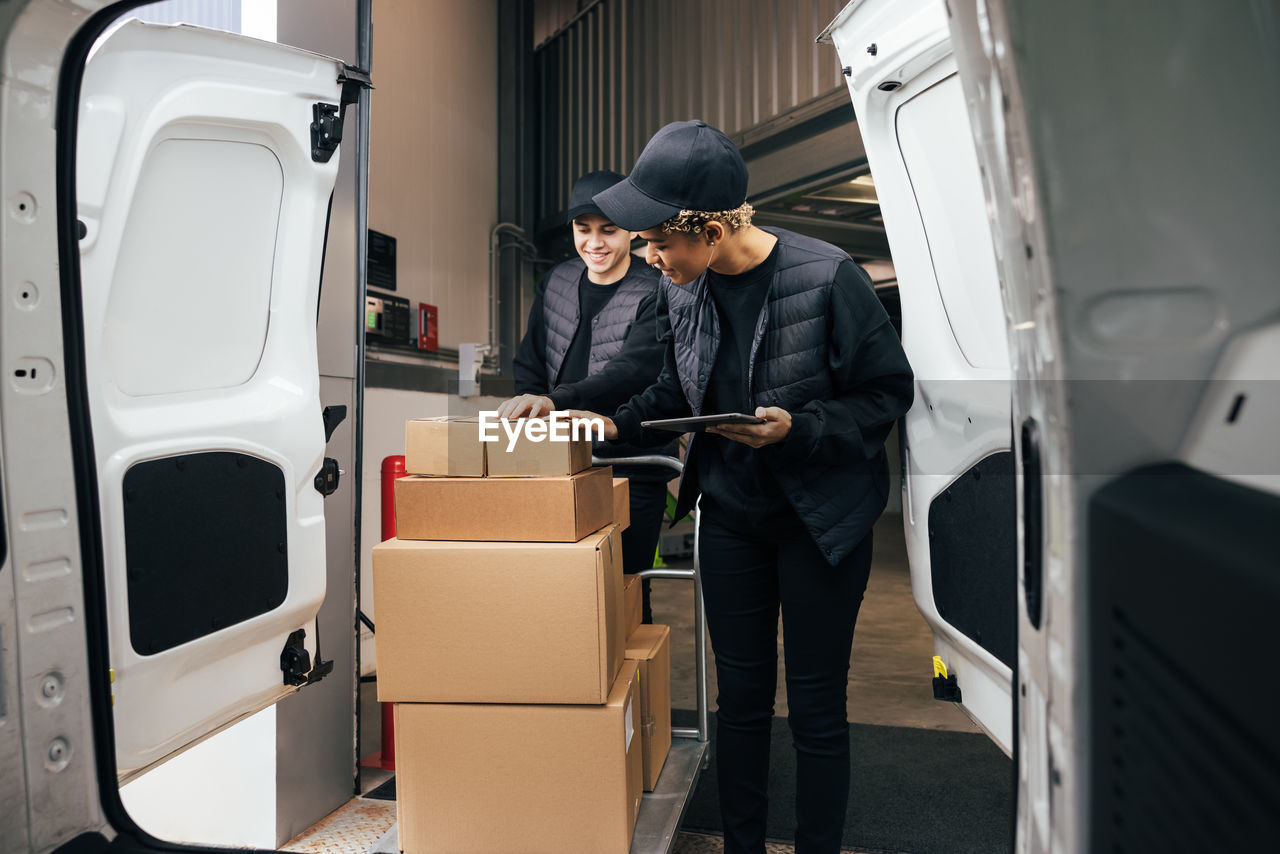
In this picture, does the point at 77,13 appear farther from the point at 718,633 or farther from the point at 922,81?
the point at 718,633

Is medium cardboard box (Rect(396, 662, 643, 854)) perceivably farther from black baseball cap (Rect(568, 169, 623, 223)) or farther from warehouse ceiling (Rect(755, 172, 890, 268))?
warehouse ceiling (Rect(755, 172, 890, 268))

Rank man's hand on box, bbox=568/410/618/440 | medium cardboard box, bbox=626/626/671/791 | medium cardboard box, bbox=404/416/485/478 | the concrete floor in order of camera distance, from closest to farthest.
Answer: medium cardboard box, bbox=404/416/485/478 < man's hand on box, bbox=568/410/618/440 < medium cardboard box, bbox=626/626/671/791 < the concrete floor

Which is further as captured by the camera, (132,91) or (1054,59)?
(132,91)

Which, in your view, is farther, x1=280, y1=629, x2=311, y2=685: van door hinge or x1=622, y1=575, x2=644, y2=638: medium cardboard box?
x1=622, y1=575, x2=644, y2=638: medium cardboard box

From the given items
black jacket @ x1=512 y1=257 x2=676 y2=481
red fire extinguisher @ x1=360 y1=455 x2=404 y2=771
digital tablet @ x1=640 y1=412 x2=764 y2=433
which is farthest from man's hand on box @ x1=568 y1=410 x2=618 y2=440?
red fire extinguisher @ x1=360 y1=455 x2=404 y2=771

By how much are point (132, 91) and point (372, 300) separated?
307 cm

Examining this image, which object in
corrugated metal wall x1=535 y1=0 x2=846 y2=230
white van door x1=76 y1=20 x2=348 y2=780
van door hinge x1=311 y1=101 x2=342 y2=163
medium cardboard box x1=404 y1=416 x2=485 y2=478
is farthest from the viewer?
corrugated metal wall x1=535 y1=0 x2=846 y2=230

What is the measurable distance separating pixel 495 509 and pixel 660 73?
439 cm

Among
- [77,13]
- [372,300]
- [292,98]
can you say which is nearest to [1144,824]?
[77,13]

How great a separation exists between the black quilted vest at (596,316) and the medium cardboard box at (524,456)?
0.68 meters

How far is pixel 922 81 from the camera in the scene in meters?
1.52

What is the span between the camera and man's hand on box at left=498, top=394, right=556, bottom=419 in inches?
75.8

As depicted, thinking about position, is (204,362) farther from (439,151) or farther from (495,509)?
(439,151)

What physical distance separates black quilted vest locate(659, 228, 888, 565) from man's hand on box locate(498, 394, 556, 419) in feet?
1.47
